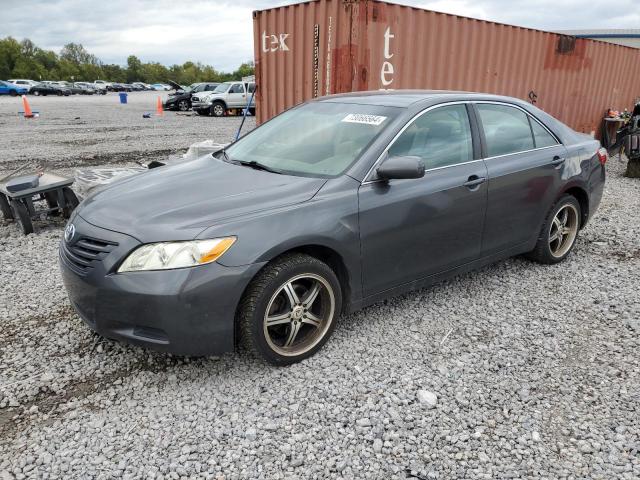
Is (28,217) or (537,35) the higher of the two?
(537,35)

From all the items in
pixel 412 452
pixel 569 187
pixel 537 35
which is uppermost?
pixel 537 35

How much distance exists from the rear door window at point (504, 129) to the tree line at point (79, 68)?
4086 inches

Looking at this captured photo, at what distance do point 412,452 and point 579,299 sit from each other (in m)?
2.42

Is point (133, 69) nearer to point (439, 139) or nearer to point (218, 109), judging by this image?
point (218, 109)

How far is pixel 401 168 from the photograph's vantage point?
10.1ft

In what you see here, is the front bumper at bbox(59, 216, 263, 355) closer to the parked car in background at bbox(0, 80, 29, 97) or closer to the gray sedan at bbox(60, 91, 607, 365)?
the gray sedan at bbox(60, 91, 607, 365)

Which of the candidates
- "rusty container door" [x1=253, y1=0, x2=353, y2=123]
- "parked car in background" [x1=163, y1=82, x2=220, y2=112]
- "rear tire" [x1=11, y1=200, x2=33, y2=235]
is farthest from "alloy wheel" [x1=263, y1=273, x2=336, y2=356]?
"parked car in background" [x1=163, y1=82, x2=220, y2=112]

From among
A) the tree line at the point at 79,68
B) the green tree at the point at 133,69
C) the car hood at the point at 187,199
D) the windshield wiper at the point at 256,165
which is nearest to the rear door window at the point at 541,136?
the car hood at the point at 187,199

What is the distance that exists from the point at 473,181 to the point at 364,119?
92 centimetres

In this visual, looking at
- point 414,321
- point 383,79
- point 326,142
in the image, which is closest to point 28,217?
point 326,142

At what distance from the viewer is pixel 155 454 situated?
7.84ft

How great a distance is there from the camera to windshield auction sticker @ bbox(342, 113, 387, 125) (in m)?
3.44

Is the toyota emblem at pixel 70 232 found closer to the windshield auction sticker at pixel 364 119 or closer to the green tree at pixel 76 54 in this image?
the windshield auction sticker at pixel 364 119

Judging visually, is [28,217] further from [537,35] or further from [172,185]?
[537,35]
